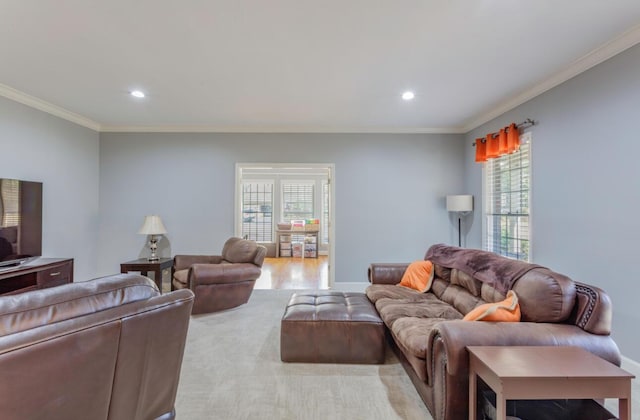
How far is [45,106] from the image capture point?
12.6 feet

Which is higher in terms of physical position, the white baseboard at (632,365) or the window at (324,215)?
the window at (324,215)

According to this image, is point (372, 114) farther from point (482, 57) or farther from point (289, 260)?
point (289, 260)

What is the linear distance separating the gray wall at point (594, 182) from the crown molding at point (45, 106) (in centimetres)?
576

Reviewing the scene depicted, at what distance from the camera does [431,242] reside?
4.95 meters

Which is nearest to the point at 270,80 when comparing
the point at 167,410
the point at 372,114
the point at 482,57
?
the point at 372,114

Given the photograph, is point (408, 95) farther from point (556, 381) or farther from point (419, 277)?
point (556, 381)

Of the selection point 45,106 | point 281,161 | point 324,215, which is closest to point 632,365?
point 281,161

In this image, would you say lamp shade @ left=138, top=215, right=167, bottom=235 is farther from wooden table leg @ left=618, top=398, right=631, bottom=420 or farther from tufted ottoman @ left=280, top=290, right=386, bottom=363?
wooden table leg @ left=618, top=398, right=631, bottom=420

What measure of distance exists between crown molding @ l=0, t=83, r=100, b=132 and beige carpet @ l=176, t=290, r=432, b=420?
337cm

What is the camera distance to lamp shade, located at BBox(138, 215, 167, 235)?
4.43 m

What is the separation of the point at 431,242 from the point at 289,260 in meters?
4.24

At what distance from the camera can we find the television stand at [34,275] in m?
3.04

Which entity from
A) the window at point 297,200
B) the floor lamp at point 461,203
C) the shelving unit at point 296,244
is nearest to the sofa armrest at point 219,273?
the floor lamp at point 461,203

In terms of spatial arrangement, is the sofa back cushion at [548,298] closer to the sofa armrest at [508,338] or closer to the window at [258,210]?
the sofa armrest at [508,338]
